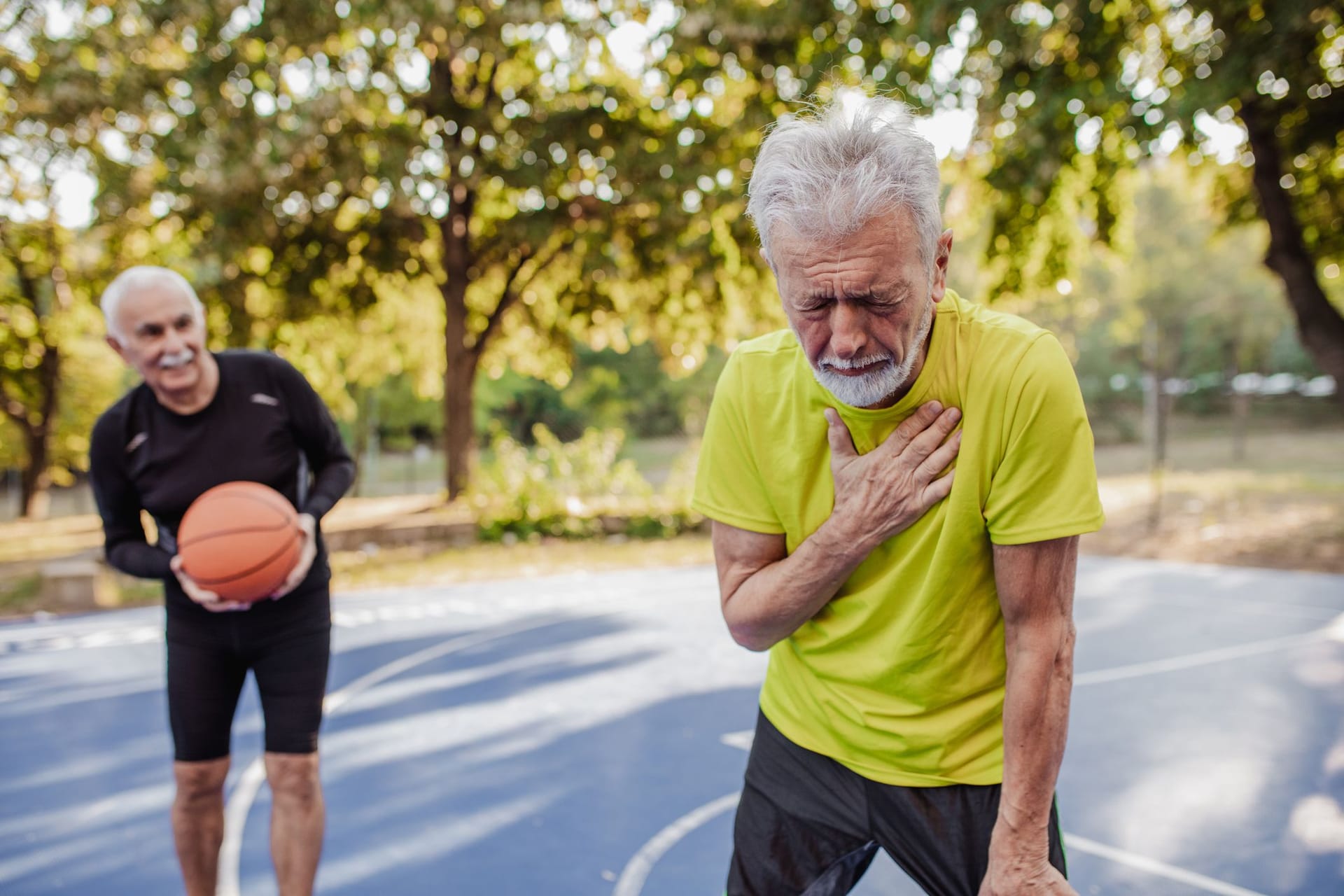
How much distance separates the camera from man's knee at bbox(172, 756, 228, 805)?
284 centimetres

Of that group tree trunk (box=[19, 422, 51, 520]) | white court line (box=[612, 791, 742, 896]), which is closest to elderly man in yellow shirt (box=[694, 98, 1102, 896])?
white court line (box=[612, 791, 742, 896])

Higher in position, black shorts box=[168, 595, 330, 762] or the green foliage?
black shorts box=[168, 595, 330, 762]

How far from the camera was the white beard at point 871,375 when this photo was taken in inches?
61.7

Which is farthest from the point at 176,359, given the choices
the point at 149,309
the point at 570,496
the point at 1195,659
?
the point at 570,496

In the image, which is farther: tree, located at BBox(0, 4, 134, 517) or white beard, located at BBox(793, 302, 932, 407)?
tree, located at BBox(0, 4, 134, 517)

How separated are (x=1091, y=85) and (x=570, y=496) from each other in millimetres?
8545

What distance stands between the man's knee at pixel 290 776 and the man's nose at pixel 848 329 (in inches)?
83.7

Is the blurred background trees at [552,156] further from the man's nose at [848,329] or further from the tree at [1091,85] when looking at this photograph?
the man's nose at [848,329]

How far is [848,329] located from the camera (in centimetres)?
153

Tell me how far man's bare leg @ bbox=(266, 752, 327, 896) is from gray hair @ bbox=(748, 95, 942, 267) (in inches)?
85.8

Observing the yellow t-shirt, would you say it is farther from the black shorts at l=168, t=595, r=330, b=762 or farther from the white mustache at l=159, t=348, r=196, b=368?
the white mustache at l=159, t=348, r=196, b=368

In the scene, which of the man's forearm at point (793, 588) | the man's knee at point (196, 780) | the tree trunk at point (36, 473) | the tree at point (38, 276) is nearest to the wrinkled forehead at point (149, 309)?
the man's knee at point (196, 780)

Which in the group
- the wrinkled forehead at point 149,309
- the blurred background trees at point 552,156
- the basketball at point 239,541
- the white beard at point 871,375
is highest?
the blurred background trees at point 552,156

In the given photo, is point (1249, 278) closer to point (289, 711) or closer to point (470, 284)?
point (470, 284)
